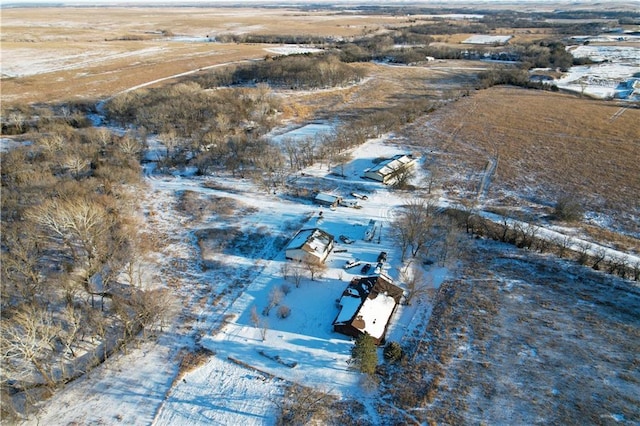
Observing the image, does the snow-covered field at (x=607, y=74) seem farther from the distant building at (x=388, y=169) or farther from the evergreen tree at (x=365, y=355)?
the evergreen tree at (x=365, y=355)

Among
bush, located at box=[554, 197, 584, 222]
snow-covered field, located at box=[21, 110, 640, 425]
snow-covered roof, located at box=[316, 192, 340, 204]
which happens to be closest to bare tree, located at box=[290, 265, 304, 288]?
snow-covered field, located at box=[21, 110, 640, 425]

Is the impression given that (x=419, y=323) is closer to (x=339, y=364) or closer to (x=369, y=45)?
(x=339, y=364)

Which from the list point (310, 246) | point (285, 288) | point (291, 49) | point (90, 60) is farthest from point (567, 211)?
point (90, 60)

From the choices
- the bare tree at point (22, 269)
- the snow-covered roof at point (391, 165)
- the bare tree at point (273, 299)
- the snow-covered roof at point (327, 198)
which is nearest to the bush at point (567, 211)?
the snow-covered roof at point (391, 165)

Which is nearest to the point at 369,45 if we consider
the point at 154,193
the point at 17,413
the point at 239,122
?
the point at 239,122

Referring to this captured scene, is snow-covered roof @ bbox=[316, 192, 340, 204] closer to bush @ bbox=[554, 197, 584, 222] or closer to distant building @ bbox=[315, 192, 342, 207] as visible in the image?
distant building @ bbox=[315, 192, 342, 207]
